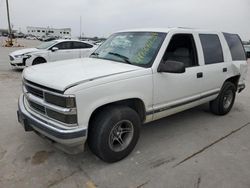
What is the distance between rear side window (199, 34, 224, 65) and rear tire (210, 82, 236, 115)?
68 centimetres

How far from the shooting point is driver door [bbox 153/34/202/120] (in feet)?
11.4

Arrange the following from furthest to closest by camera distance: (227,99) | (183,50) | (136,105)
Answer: (227,99) < (183,50) < (136,105)

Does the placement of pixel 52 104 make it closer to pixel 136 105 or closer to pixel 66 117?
pixel 66 117

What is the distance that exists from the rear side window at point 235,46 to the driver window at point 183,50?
1.37 meters

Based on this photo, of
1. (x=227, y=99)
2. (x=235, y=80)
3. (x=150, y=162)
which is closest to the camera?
(x=150, y=162)

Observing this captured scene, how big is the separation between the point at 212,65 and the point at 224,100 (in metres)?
1.14

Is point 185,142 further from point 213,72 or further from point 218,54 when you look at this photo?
point 218,54

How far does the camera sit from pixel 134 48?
370 cm

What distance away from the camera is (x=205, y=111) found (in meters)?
5.53

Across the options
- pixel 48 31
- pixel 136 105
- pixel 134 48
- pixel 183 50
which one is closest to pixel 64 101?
pixel 136 105

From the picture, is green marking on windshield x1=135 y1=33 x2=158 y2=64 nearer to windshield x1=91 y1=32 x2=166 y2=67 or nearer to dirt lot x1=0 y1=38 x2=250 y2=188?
windshield x1=91 y1=32 x2=166 y2=67

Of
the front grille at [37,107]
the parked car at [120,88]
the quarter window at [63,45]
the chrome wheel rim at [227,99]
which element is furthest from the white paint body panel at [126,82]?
the quarter window at [63,45]

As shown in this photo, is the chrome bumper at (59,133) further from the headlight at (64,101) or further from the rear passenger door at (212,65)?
the rear passenger door at (212,65)

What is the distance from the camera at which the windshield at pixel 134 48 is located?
136 inches
